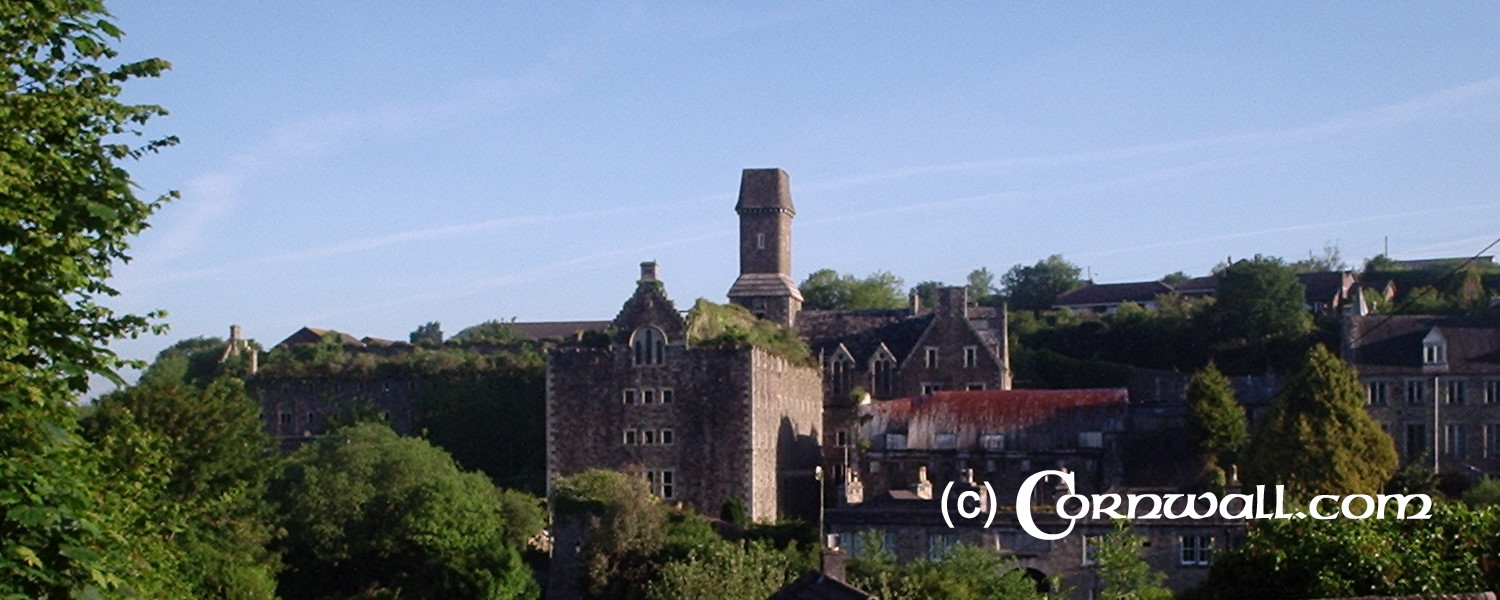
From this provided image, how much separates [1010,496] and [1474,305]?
96.2ft

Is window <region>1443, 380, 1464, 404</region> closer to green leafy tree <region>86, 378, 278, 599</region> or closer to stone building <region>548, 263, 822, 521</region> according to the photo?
stone building <region>548, 263, 822, 521</region>

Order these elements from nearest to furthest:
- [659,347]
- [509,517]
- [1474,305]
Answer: [509,517] < [659,347] < [1474,305]

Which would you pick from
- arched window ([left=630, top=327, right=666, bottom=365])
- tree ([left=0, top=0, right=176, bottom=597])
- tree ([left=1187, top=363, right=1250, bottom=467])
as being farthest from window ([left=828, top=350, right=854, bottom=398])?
tree ([left=0, top=0, right=176, bottom=597])

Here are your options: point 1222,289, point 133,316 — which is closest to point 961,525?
point 1222,289

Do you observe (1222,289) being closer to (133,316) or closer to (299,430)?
(299,430)

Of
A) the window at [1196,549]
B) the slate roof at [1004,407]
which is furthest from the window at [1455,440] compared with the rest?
the window at [1196,549]

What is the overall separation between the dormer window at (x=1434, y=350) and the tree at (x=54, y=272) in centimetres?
5414

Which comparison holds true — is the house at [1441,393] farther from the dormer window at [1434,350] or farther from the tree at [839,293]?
the tree at [839,293]

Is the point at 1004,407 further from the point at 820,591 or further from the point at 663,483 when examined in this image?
the point at 820,591

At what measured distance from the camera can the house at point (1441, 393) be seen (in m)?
68.2

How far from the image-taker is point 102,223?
2109 cm

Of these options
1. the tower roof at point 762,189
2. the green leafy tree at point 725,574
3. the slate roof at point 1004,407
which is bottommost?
the green leafy tree at point 725,574

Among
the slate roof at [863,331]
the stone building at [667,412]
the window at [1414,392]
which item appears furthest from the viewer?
the slate roof at [863,331]

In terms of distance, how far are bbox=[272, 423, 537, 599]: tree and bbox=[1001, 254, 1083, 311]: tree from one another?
6171 cm
